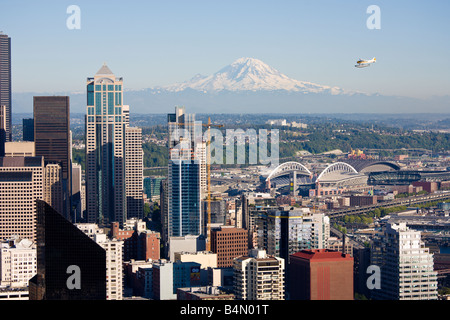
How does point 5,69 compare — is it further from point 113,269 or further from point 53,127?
point 113,269

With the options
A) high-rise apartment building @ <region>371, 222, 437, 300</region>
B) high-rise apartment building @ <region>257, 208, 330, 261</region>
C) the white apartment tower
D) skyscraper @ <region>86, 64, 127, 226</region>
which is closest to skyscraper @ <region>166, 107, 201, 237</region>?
skyscraper @ <region>86, 64, 127, 226</region>

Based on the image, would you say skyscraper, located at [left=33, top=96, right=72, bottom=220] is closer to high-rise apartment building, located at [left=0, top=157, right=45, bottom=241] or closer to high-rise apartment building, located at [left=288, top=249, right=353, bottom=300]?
high-rise apartment building, located at [left=0, top=157, right=45, bottom=241]

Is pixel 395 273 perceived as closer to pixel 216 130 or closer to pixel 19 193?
pixel 19 193

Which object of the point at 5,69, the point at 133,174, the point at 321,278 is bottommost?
the point at 321,278

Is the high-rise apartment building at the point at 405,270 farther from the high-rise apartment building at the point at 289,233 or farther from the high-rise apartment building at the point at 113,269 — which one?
the high-rise apartment building at the point at 113,269

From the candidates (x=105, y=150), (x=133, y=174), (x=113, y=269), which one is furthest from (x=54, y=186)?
(x=113, y=269)
